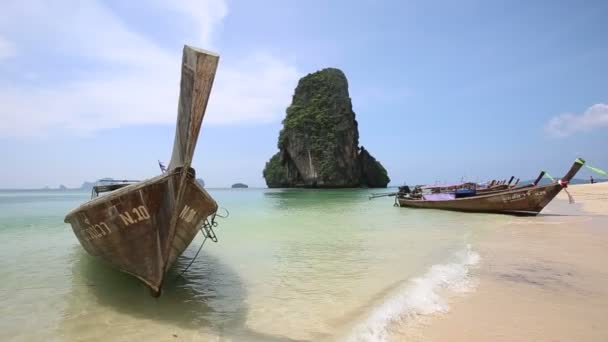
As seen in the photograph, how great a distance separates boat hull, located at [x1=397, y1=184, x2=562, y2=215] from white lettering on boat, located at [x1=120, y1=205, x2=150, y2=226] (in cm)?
1575

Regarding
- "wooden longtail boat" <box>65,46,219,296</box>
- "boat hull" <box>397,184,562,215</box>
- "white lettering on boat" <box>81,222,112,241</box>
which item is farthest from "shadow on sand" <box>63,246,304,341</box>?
"boat hull" <box>397,184,562,215</box>

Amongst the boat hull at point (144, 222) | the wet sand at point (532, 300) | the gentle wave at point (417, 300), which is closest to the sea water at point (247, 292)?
the gentle wave at point (417, 300)

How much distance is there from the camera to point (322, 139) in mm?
67125

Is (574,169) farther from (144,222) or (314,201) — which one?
(314,201)

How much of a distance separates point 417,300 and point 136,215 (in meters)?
3.83

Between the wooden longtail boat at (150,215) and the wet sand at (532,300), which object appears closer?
the wet sand at (532,300)

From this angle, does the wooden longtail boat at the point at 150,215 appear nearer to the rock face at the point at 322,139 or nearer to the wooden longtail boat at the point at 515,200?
the wooden longtail boat at the point at 515,200

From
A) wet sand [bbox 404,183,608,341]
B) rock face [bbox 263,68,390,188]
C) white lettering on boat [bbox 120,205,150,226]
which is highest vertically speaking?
rock face [bbox 263,68,390,188]

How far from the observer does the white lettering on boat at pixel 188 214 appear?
15.4 ft

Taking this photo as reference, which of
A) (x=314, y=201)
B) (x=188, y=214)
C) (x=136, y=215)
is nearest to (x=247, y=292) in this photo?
(x=188, y=214)

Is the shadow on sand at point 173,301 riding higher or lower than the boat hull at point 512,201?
lower

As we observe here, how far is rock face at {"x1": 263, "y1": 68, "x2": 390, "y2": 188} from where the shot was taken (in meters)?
65.8

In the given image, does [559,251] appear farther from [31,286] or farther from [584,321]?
[31,286]

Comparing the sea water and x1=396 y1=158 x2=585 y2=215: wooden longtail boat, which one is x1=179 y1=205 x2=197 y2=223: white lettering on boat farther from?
x1=396 y1=158 x2=585 y2=215: wooden longtail boat
